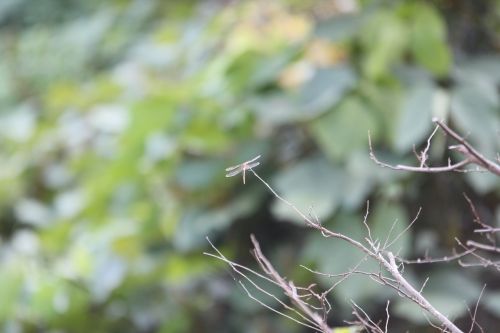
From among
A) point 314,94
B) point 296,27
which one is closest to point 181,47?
point 296,27

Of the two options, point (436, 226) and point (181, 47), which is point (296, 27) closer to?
point (181, 47)

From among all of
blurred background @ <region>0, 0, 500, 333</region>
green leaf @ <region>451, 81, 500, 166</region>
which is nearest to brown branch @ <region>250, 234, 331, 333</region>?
blurred background @ <region>0, 0, 500, 333</region>

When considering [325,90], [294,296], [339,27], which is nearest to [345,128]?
[325,90]

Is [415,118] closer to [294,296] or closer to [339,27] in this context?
[339,27]

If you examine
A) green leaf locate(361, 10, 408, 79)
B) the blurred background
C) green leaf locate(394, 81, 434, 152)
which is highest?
green leaf locate(361, 10, 408, 79)

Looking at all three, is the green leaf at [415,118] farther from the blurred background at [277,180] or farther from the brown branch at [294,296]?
the brown branch at [294,296]

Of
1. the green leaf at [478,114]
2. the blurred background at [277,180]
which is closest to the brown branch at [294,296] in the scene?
the blurred background at [277,180]

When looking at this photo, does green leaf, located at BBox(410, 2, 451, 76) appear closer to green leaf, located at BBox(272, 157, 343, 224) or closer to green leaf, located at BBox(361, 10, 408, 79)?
green leaf, located at BBox(361, 10, 408, 79)
